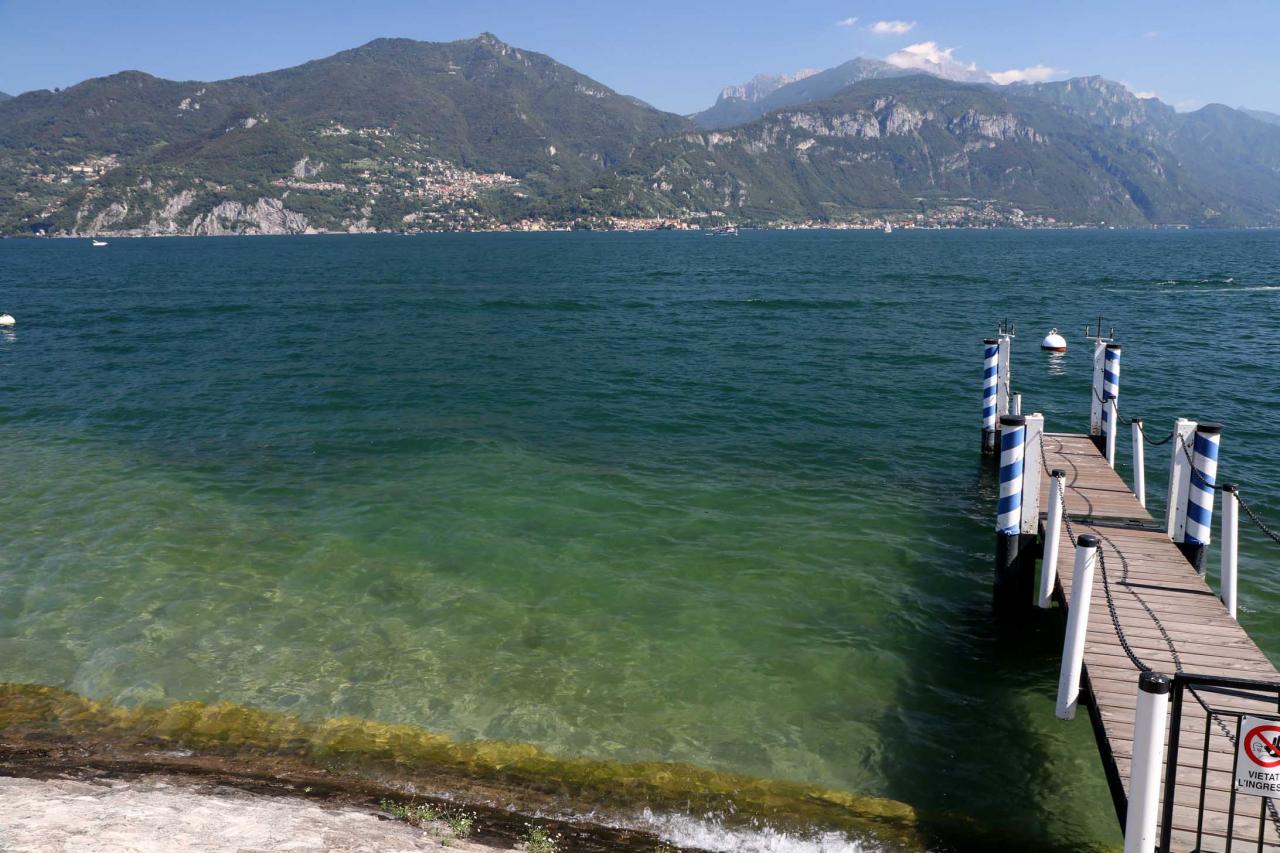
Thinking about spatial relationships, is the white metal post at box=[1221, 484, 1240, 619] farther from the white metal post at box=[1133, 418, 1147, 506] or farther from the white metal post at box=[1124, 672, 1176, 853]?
the white metal post at box=[1124, 672, 1176, 853]

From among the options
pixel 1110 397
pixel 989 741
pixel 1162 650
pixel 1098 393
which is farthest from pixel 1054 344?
pixel 989 741

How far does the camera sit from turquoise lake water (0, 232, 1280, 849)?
38.2ft

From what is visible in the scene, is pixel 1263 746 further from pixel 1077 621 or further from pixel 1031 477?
pixel 1031 477

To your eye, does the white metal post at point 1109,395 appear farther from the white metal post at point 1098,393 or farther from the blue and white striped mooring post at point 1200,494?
the blue and white striped mooring post at point 1200,494

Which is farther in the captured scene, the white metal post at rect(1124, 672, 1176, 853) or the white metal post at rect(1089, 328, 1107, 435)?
the white metal post at rect(1089, 328, 1107, 435)

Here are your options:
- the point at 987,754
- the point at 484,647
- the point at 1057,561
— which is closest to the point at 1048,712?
the point at 987,754

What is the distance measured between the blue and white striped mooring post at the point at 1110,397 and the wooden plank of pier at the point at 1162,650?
470cm

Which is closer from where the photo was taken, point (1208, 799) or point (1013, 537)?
point (1208, 799)

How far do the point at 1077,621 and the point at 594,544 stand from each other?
10487mm

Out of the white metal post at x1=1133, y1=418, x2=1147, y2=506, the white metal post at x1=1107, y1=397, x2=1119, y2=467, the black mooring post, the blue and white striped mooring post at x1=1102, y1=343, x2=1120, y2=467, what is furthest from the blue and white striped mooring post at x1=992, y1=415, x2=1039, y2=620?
the white metal post at x1=1107, y1=397, x2=1119, y2=467

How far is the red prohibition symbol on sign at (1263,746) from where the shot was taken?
5875 mm

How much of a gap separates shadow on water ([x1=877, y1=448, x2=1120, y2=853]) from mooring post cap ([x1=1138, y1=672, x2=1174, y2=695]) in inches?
159

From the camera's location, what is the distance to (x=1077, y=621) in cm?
955

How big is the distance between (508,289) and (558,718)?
77944 mm
